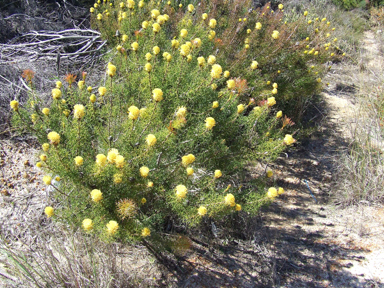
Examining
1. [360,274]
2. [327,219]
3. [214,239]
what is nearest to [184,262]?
[214,239]

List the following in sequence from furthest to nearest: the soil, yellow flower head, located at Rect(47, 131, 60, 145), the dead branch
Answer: the dead branch
the soil
yellow flower head, located at Rect(47, 131, 60, 145)

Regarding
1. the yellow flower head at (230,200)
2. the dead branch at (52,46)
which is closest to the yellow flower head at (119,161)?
the yellow flower head at (230,200)

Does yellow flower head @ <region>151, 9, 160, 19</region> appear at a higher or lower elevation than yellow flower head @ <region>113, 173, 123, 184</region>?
higher

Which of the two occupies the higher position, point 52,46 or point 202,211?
point 202,211

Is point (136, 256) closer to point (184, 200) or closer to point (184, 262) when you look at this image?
point (184, 262)

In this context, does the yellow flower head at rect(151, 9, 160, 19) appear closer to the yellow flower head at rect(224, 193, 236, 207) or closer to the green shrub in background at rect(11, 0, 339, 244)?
the green shrub in background at rect(11, 0, 339, 244)

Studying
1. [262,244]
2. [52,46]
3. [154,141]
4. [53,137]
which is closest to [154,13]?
[154,141]

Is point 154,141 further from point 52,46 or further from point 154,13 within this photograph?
point 52,46

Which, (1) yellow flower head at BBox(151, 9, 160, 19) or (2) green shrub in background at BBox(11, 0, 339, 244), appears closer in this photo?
(2) green shrub in background at BBox(11, 0, 339, 244)

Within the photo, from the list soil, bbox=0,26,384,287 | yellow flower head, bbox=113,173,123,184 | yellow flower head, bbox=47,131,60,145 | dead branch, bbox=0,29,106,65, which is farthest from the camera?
dead branch, bbox=0,29,106,65

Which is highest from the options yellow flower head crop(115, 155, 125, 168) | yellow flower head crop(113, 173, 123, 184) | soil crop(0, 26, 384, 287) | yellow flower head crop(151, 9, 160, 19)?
yellow flower head crop(151, 9, 160, 19)

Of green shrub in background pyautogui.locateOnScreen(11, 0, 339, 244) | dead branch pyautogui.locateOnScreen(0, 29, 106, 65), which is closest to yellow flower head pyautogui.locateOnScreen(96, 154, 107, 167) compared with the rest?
green shrub in background pyautogui.locateOnScreen(11, 0, 339, 244)

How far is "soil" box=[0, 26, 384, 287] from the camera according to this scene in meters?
2.62

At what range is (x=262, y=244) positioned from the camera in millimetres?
3004
